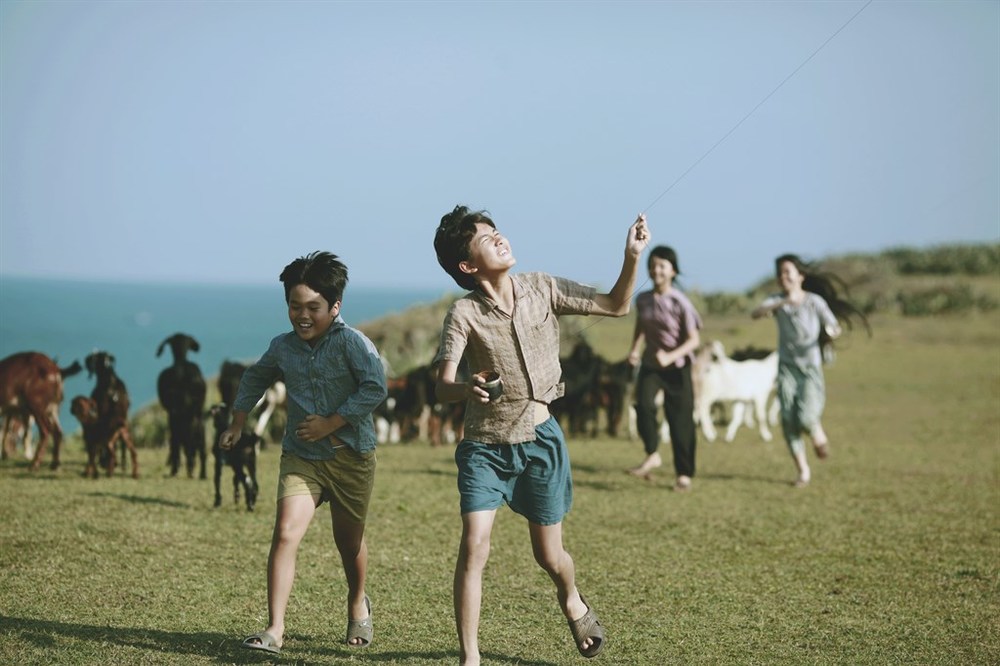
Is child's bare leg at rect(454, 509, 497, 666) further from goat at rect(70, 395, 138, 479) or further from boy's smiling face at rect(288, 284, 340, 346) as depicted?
goat at rect(70, 395, 138, 479)

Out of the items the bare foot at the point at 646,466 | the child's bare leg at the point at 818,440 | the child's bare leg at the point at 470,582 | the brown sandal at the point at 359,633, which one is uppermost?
the child's bare leg at the point at 818,440

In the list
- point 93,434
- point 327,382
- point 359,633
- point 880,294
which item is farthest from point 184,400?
point 880,294

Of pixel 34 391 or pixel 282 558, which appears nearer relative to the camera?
pixel 282 558

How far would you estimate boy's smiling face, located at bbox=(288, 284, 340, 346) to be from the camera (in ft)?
19.5

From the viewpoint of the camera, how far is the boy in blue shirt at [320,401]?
19.4ft

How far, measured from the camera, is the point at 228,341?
141 feet

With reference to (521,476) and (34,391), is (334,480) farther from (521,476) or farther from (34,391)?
(34,391)

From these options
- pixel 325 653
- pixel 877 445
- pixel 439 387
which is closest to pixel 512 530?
pixel 325 653

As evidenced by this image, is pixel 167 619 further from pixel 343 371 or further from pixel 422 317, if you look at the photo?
pixel 422 317

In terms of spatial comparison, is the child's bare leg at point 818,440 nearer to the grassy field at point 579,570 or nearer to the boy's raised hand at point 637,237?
the grassy field at point 579,570

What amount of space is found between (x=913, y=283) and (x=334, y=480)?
35.9 meters

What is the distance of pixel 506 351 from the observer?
5.62 m

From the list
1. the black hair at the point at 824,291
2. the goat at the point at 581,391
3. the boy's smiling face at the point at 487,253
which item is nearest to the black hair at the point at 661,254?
the black hair at the point at 824,291

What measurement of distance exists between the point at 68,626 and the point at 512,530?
3.93m
